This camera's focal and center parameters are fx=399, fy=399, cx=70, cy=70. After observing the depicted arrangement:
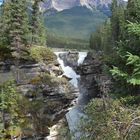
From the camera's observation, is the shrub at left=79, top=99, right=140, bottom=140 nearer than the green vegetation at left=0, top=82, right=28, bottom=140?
Yes

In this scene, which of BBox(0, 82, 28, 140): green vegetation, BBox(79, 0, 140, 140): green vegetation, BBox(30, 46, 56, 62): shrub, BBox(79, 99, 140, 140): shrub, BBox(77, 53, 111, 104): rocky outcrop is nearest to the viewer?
BBox(79, 99, 140, 140): shrub

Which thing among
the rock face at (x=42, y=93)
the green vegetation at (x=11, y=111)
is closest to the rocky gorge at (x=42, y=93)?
the rock face at (x=42, y=93)

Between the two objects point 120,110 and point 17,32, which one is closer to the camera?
point 120,110

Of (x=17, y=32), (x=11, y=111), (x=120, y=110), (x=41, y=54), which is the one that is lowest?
(x=11, y=111)

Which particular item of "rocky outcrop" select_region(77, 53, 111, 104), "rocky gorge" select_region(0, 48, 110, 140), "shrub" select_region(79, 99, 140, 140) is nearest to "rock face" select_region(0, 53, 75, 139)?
"rocky gorge" select_region(0, 48, 110, 140)

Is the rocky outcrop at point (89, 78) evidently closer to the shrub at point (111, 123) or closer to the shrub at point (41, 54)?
the shrub at point (41, 54)

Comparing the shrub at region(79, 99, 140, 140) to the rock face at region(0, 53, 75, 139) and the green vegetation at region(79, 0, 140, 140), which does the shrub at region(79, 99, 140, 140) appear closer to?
the green vegetation at region(79, 0, 140, 140)

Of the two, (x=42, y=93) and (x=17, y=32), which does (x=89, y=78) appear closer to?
(x=17, y=32)

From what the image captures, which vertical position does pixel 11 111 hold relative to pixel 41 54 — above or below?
below

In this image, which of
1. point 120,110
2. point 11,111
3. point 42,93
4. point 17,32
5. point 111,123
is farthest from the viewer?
point 17,32

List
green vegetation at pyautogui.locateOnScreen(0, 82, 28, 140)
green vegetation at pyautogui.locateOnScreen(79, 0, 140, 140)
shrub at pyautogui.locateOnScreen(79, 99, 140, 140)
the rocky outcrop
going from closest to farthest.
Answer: shrub at pyautogui.locateOnScreen(79, 99, 140, 140)
green vegetation at pyautogui.locateOnScreen(79, 0, 140, 140)
green vegetation at pyautogui.locateOnScreen(0, 82, 28, 140)
the rocky outcrop

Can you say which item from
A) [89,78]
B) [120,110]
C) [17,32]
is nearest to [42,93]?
[17,32]

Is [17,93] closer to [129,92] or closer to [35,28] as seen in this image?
[129,92]

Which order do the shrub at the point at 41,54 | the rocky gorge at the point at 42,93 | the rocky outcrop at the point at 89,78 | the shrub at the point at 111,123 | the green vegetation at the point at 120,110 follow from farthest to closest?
the rocky outcrop at the point at 89,78
the shrub at the point at 41,54
the rocky gorge at the point at 42,93
the green vegetation at the point at 120,110
the shrub at the point at 111,123
